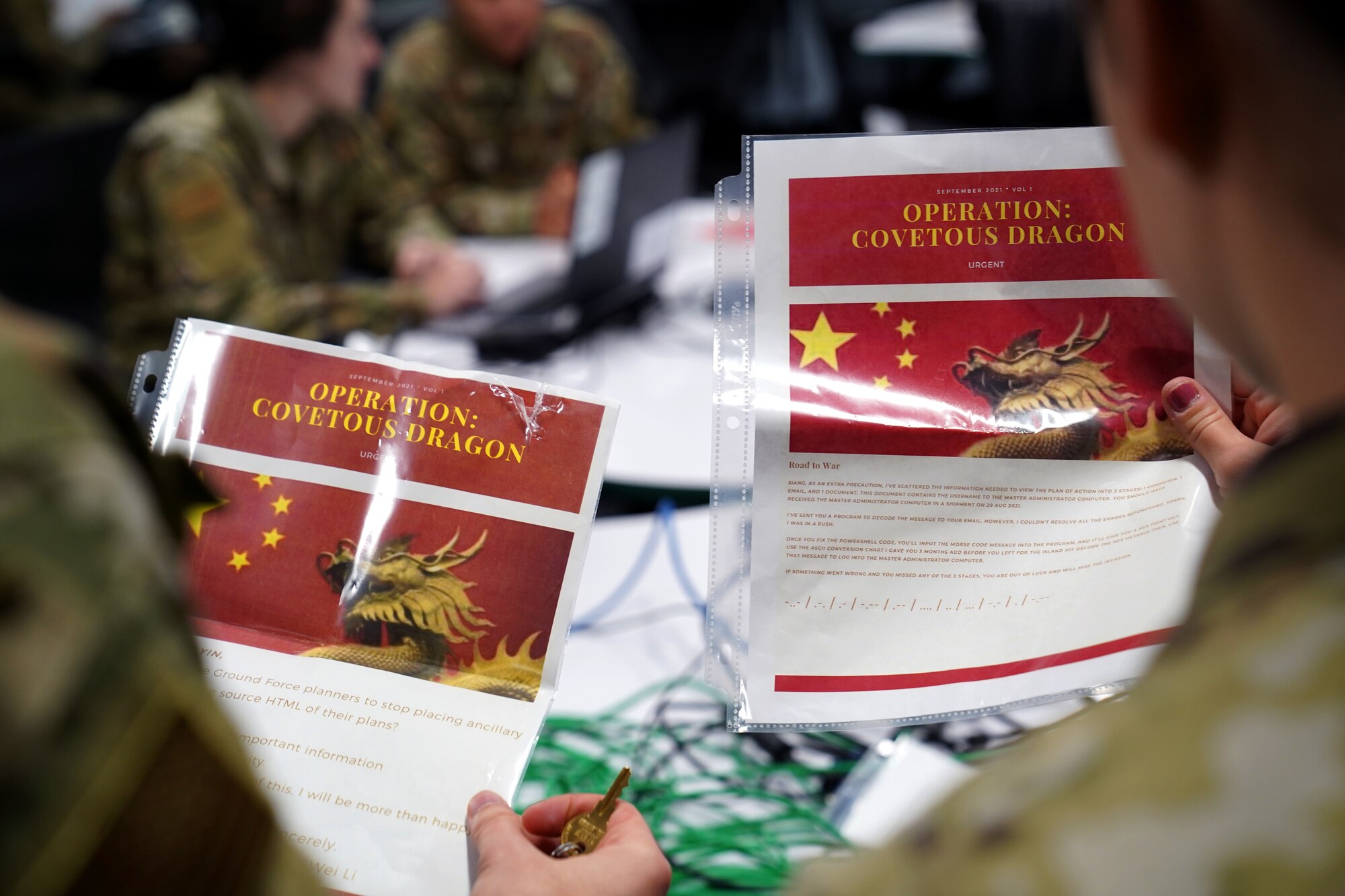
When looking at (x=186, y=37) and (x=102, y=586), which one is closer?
(x=102, y=586)

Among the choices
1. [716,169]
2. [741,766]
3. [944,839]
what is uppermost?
[944,839]

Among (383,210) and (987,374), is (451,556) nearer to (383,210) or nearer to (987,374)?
(987,374)

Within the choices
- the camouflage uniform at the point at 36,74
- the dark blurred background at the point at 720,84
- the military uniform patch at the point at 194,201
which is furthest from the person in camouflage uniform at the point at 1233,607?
the camouflage uniform at the point at 36,74

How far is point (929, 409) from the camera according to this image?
60 cm

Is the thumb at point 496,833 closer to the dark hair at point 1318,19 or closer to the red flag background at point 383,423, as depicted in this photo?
the red flag background at point 383,423

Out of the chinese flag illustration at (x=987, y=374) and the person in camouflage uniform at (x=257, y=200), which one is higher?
the chinese flag illustration at (x=987, y=374)

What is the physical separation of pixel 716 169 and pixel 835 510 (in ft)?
11.1

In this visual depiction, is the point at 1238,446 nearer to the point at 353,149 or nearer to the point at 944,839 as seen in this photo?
the point at 944,839

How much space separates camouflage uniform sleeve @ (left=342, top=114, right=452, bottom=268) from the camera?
1.94 m

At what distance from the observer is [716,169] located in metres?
3.80

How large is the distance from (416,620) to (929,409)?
33cm

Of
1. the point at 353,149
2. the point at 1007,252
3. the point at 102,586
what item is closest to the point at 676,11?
the point at 353,149

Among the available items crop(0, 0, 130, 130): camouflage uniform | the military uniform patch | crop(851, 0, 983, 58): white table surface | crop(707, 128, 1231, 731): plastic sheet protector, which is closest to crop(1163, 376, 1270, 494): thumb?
crop(707, 128, 1231, 731): plastic sheet protector

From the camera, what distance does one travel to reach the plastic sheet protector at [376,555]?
1.79ft
